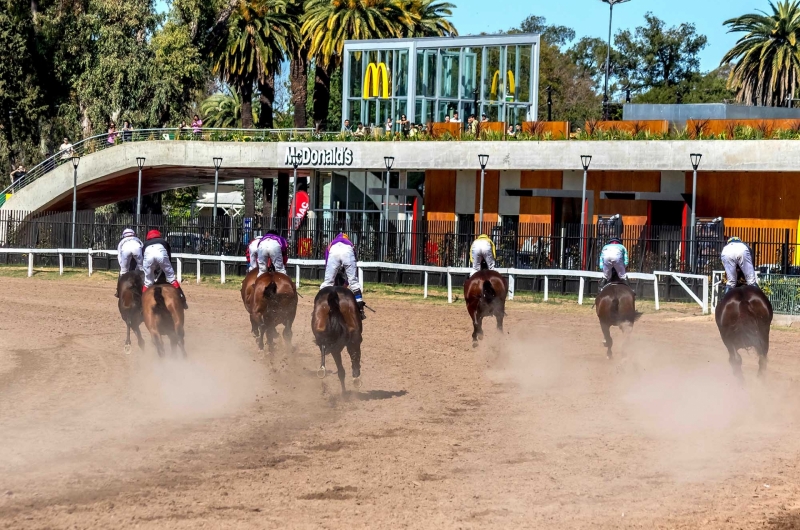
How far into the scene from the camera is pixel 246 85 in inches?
2299

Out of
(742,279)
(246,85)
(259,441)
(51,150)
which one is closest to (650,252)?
(742,279)

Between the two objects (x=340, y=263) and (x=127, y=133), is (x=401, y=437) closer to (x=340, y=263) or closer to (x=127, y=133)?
(x=340, y=263)

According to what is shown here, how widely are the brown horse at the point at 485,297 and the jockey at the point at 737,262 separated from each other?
5.27 metres

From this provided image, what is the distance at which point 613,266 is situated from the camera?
61.2ft

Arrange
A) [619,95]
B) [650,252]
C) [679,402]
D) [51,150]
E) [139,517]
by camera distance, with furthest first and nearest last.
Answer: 1. [619,95]
2. [51,150]
3. [650,252]
4. [679,402]
5. [139,517]

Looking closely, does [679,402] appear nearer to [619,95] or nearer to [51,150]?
[51,150]

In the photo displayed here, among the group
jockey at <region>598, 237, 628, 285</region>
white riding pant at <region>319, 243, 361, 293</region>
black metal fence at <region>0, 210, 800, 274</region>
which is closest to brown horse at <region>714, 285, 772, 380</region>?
jockey at <region>598, 237, 628, 285</region>

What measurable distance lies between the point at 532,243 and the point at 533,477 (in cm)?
2461

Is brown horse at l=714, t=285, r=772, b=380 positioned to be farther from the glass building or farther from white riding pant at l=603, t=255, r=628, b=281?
the glass building

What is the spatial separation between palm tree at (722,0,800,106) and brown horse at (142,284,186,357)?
5084 centimetres

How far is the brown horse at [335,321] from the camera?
14180 mm

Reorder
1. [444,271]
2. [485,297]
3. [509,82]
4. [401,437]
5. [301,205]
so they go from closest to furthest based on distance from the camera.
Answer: [401,437] → [485,297] → [444,271] → [509,82] → [301,205]

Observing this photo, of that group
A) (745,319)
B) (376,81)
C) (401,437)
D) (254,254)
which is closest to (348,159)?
(376,81)

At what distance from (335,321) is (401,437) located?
2435mm
